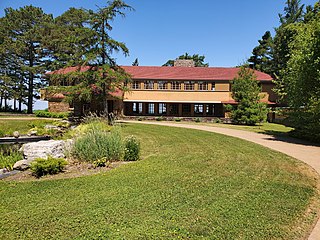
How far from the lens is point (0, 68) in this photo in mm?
39156

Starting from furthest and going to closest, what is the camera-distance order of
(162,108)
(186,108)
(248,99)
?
1. (162,108)
2. (186,108)
3. (248,99)

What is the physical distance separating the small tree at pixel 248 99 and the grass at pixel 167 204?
18.4 meters

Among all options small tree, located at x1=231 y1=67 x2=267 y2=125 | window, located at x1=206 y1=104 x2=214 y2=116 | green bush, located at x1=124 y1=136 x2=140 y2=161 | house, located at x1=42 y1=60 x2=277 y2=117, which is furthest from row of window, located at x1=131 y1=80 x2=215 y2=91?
green bush, located at x1=124 y1=136 x2=140 y2=161

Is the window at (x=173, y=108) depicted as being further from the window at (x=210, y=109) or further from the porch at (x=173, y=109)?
the window at (x=210, y=109)

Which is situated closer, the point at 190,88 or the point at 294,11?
the point at 190,88

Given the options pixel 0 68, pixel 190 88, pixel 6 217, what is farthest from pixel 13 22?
pixel 6 217

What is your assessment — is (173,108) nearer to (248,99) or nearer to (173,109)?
(173,109)

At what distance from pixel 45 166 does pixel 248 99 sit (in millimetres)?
22401

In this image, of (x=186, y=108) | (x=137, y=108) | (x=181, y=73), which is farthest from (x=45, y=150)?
(x=186, y=108)

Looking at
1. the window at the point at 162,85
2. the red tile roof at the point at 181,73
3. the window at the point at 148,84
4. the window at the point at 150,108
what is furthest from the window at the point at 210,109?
the window at the point at 148,84

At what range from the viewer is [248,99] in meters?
24.8

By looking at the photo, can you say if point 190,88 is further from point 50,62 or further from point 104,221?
point 104,221

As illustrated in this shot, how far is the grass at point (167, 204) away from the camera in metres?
3.63

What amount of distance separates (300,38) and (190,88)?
17675 millimetres
